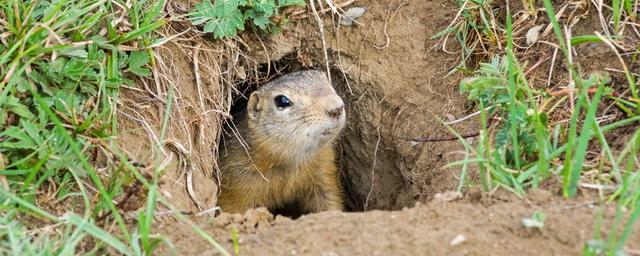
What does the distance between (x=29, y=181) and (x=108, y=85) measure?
3.01ft

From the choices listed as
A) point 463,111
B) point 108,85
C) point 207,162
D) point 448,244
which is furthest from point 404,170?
point 448,244

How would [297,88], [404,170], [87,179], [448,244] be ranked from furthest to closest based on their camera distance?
1. [404,170]
2. [297,88]
3. [87,179]
4. [448,244]

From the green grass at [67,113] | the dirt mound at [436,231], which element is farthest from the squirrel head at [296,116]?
the dirt mound at [436,231]

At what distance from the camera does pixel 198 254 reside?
3.72m

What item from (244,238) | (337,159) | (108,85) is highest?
(108,85)

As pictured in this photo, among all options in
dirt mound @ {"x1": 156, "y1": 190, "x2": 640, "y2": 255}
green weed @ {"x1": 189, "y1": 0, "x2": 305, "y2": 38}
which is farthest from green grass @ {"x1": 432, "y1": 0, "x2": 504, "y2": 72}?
dirt mound @ {"x1": 156, "y1": 190, "x2": 640, "y2": 255}

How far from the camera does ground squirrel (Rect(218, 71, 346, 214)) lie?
572cm

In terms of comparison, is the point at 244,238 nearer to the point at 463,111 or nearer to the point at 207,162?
the point at 207,162

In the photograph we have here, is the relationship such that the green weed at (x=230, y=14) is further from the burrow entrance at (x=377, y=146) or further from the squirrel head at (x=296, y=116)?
the burrow entrance at (x=377, y=146)

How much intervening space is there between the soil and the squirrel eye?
0.37 m

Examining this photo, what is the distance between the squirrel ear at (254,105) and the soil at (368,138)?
0.21m

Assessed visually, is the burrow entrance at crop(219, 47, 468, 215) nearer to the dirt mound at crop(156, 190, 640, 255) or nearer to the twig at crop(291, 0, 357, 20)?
the twig at crop(291, 0, 357, 20)

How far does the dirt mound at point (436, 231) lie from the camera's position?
3277 millimetres

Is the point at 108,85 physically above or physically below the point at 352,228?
above
